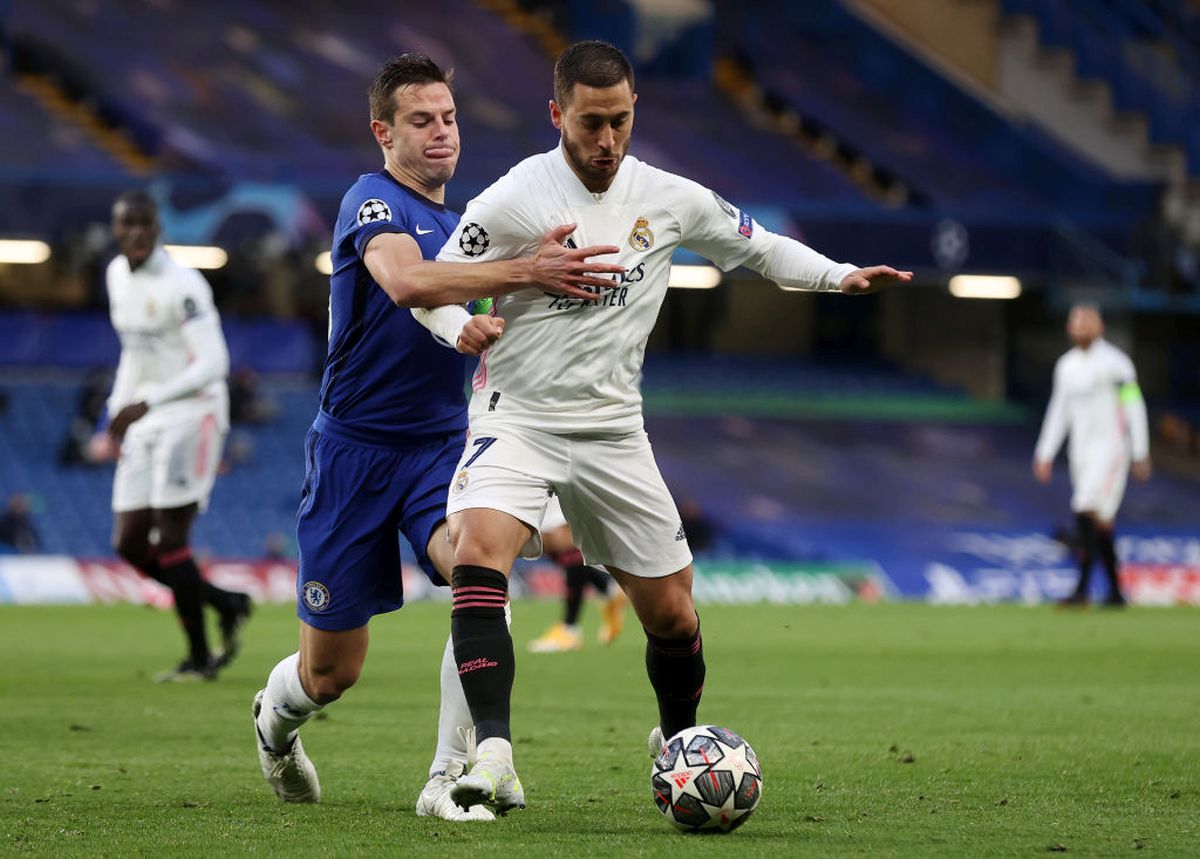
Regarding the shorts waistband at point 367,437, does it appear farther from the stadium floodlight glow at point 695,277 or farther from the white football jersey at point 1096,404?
the stadium floodlight glow at point 695,277

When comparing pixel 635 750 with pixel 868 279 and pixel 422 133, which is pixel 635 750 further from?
pixel 422 133

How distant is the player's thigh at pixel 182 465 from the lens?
35.2 ft

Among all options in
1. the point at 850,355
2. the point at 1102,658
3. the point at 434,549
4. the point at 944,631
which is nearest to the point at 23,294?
the point at 850,355

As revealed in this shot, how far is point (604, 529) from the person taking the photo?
582 centimetres

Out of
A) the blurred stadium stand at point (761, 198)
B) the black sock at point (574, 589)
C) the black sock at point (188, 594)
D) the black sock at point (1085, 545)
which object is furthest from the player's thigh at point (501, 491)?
the blurred stadium stand at point (761, 198)

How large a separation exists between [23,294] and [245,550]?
7643 mm

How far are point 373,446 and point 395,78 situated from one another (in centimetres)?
118

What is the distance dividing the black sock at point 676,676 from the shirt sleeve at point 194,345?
4926 mm

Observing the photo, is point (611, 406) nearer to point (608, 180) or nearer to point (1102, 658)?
point (608, 180)

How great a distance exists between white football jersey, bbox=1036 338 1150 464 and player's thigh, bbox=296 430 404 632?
12939 mm

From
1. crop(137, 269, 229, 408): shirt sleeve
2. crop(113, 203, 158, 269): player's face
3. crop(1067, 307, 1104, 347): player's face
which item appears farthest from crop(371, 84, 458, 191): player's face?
crop(1067, 307, 1104, 347): player's face

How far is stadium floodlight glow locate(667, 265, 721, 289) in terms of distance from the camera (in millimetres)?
29656

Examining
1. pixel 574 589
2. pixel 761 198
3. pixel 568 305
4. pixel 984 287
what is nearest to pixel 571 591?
pixel 574 589

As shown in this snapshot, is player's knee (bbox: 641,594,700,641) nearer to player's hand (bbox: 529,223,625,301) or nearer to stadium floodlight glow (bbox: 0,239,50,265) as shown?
player's hand (bbox: 529,223,625,301)
